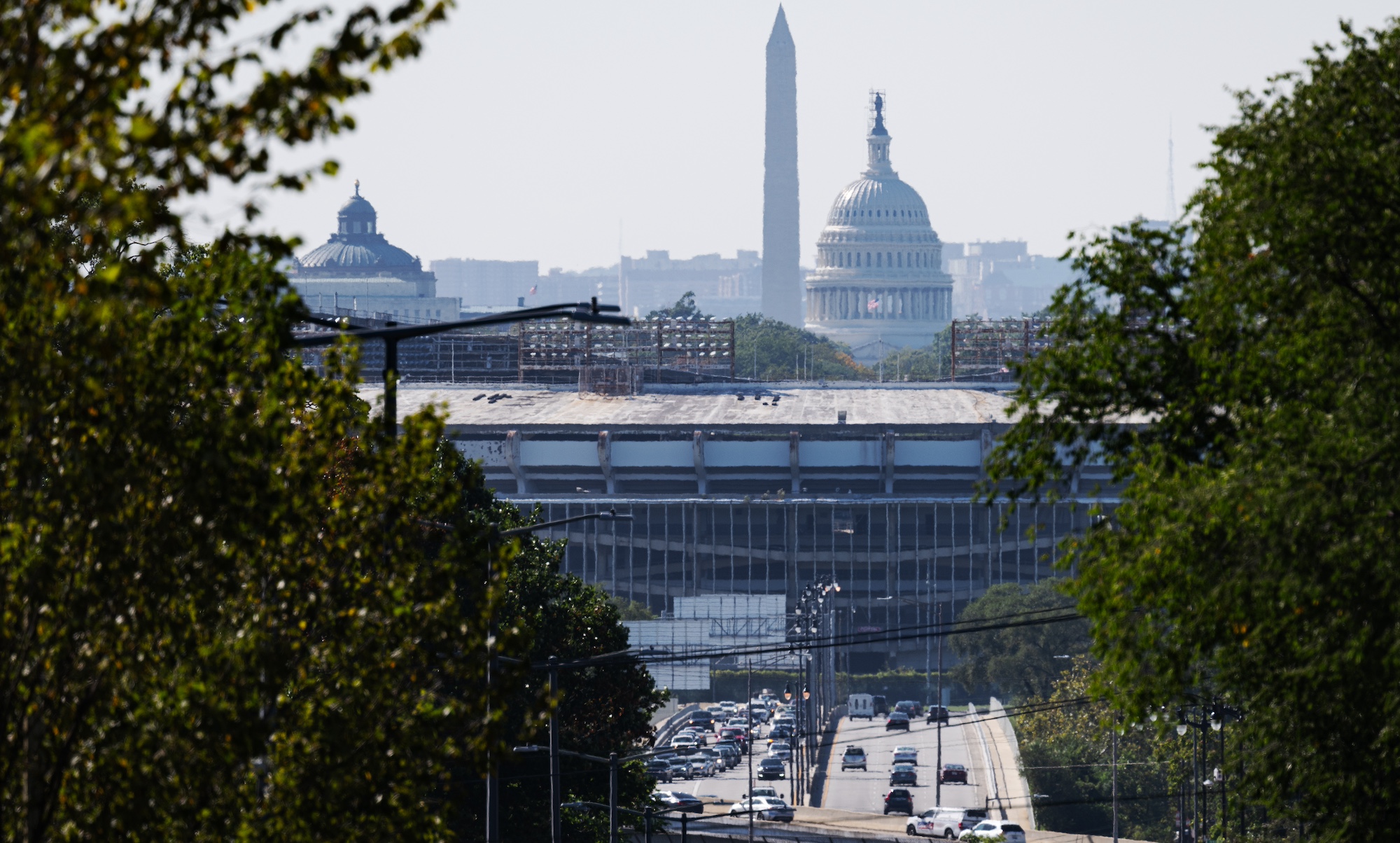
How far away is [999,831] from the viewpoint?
245 feet

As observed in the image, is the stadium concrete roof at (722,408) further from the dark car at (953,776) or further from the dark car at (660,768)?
the dark car at (953,776)

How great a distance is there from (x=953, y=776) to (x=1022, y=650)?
20.3 meters

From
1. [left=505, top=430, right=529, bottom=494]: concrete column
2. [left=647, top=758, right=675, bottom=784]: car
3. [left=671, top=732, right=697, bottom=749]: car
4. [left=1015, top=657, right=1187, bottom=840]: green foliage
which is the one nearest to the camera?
[left=1015, top=657, right=1187, bottom=840]: green foliage

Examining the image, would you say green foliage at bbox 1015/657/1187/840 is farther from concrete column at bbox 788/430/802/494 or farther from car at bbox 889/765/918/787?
concrete column at bbox 788/430/802/494

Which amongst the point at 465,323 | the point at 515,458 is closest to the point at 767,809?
the point at 465,323

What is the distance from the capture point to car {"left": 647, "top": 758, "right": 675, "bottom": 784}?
10100cm

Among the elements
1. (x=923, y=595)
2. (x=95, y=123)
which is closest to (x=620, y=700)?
(x=95, y=123)

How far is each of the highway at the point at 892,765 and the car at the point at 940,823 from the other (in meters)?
9.59

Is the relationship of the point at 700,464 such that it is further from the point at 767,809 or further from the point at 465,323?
the point at 465,323

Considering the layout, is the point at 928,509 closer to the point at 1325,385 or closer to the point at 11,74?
the point at 1325,385

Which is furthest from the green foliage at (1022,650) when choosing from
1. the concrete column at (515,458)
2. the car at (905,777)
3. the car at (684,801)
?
the concrete column at (515,458)

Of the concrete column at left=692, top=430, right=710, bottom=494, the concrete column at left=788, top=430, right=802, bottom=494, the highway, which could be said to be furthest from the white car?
the concrete column at left=788, top=430, right=802, bottom=494

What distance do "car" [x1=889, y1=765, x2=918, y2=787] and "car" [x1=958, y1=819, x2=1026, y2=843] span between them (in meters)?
22.2

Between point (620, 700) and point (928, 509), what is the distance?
107 meters
